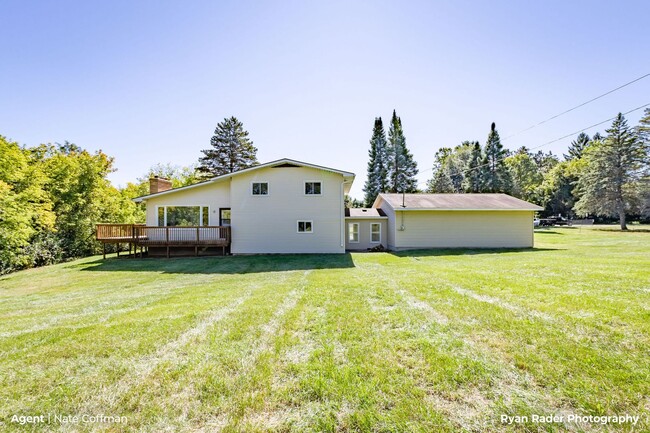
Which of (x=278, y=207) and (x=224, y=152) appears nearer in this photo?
(x=278, y=207)

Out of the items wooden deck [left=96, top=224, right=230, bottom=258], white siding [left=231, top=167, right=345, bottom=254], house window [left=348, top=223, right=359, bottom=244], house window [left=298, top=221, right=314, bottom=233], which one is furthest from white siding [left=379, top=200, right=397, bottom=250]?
wooden deck [left=96, top=224, right=230, bottom=258]

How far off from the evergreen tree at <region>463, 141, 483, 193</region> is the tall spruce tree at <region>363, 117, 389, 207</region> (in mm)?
11674

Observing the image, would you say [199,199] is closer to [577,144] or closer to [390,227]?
[390,227]

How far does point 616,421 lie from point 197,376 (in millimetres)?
3637

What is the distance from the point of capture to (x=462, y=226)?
17.6m

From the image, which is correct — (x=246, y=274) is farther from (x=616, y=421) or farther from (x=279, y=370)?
(x=616, y=421)

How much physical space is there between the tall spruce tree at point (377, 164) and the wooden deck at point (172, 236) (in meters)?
28.2

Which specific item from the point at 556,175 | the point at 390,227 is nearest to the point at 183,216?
the point at 390,227

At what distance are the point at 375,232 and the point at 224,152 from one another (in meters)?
25.9

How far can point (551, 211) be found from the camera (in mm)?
46406

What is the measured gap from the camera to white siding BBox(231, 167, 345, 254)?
15664 mm

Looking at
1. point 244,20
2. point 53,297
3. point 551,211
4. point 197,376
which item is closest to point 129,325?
point 197,376

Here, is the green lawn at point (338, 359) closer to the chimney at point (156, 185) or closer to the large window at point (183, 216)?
the large window at point (183, 216)

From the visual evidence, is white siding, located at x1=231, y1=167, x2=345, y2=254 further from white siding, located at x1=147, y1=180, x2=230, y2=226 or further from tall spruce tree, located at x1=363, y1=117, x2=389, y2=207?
tall spruce tree, located at x1=363, y1=117, x2=389, y2=207
